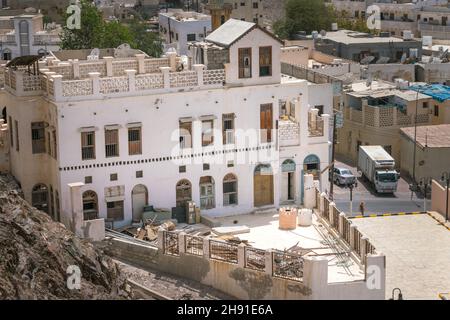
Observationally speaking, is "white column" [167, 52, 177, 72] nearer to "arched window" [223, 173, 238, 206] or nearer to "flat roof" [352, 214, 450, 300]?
"arched window" [223, 173, 238, 206]

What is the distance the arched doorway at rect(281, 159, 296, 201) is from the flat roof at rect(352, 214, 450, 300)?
3.64m

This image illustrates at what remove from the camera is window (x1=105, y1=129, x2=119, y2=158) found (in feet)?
124

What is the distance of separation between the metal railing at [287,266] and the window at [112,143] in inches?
298

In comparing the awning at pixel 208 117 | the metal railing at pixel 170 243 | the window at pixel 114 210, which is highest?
the awning at pixel 208 117

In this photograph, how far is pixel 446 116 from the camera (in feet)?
201

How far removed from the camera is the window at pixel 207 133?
128 ft

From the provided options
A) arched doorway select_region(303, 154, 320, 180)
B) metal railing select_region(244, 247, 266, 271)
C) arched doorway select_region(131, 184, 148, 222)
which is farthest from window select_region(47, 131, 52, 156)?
arched doorway select_region(303, 154, 320, 180)

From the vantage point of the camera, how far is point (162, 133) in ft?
126

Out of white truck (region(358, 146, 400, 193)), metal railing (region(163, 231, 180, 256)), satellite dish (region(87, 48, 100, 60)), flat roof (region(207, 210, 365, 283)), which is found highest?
satellite dish (region(87, 48, 100, 60))

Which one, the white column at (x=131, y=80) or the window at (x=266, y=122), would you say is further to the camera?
the window at (x=266, y=122)

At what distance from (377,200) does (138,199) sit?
19014 millimetres

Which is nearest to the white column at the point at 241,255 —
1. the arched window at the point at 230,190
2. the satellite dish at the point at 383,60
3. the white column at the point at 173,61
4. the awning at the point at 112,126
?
the arched window at the point at 230,190

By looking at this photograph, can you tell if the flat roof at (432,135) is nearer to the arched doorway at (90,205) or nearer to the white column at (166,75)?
the white column at (166,75)

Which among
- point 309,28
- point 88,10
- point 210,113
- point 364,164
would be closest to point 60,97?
point 210,113
